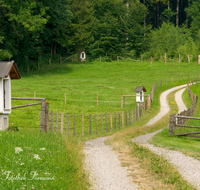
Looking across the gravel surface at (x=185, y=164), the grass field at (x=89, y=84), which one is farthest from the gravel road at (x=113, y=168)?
the grass field at (x=89, y=84)

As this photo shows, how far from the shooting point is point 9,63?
56.2 ft

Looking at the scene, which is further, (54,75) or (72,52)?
(72,52)

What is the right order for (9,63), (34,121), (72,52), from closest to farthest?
(9,63) → (34,121) → (72,52)

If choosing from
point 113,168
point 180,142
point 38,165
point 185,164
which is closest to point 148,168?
point 113,168

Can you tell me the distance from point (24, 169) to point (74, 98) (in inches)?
1246

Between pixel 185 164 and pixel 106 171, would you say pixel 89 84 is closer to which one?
pixel 185 164

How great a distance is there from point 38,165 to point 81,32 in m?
69.4

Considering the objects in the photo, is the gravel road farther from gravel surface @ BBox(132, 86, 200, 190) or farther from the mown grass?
the mown grass

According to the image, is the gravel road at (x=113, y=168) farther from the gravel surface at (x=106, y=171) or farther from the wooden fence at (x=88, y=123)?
the wooden fence at (x=88, y=123)

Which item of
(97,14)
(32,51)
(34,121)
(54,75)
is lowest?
(34,121)

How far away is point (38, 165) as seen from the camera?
10797mm

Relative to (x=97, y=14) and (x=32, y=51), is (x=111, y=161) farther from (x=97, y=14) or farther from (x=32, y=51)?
(x=97, y=14)

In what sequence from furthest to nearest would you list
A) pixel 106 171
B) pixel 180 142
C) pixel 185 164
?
1. pixel 180 142
2. pixel 185 164
3. pixel 106 171

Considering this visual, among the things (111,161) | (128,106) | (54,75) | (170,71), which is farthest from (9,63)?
(170,71)
